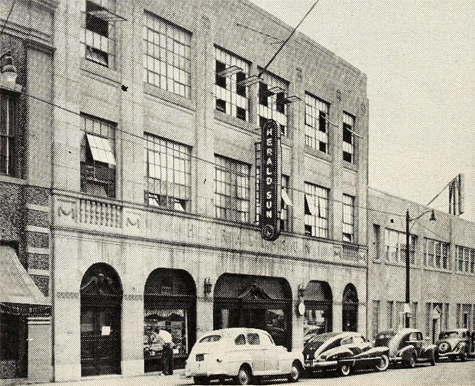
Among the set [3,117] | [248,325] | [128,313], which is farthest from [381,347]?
[3,117]

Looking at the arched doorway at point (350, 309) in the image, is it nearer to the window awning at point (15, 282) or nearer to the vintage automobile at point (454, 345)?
the vintage automobile at point (454, 345)

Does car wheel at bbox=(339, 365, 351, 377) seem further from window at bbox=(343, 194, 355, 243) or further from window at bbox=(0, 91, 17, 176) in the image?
window at bbox=(0, 91, 17, 176)

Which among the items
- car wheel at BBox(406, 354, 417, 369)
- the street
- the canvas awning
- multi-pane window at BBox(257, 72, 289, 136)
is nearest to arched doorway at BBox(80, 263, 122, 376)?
the street

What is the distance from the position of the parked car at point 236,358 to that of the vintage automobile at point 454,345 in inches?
609

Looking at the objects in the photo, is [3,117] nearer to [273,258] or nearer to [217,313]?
[217,313]

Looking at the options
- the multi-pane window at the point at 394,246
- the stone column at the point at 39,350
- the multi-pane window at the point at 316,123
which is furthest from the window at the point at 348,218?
the stone column at the point at 39,350

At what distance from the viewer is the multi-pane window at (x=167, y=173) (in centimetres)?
2730

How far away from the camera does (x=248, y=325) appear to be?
32.9 m

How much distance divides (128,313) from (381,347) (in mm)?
10558

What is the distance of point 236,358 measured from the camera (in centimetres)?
2292

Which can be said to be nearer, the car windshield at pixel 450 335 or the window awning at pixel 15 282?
the window awning at pixel 15 282

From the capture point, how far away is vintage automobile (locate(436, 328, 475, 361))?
38156 millimetres

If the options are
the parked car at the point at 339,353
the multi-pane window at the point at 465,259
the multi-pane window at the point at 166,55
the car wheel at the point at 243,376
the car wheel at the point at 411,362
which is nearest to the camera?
the car wheel at the point at 243,376

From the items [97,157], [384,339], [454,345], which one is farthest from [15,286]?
[454,345]
